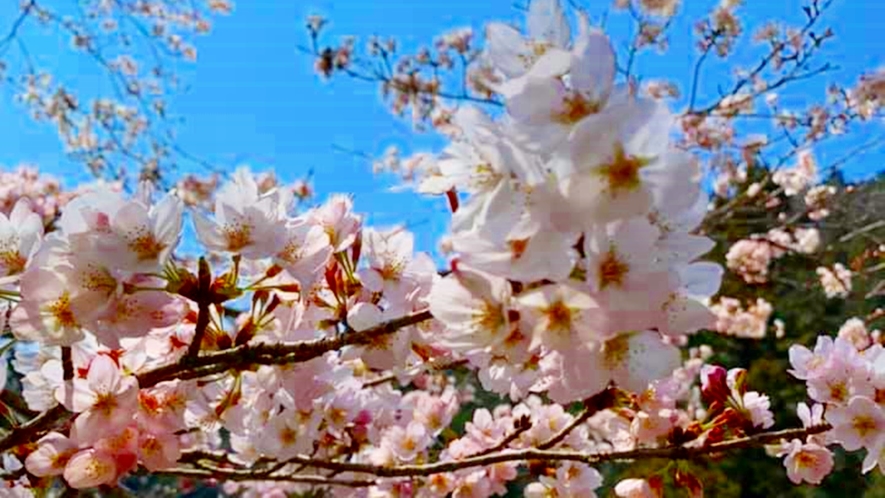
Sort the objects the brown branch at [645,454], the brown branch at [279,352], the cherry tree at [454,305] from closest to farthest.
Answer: the cherry tree at [454,305] → the brown branch at [279,352] → the brown branch at [645,454]

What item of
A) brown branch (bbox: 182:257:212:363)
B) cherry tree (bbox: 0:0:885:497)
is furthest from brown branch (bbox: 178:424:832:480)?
brown branch (bbox: 182:257:212:363)

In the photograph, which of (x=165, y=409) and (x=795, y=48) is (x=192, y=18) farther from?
(x=165, y=409)

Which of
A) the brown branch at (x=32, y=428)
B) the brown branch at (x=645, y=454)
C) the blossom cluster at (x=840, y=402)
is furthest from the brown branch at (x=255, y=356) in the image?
the blossom cluster at (x=840, y=402)

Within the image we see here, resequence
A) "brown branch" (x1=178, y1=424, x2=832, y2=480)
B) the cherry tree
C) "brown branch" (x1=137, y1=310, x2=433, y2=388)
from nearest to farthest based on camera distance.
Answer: the cherry tree < "brown branch" (x1=137, y1=310, x2=433, y2=388) < "brown branch" (x1=178, y1=424, x2=832, y2=480)

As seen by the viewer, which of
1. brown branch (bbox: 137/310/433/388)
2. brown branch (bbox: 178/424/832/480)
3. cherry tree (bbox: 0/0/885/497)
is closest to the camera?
cherry tree (bbox: 0/0/885/497)

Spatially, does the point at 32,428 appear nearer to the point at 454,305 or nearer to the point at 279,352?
the point at 279,352

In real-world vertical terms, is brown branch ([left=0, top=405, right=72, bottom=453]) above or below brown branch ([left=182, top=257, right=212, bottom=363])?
below

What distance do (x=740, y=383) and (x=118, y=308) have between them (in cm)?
91

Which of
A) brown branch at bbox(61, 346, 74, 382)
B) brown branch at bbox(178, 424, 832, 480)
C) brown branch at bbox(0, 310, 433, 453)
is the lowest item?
brown branch at bbox(178, 424, 832, 480)

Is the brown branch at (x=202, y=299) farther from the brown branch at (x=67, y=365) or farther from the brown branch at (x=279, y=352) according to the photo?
the brown branch at (x=67, y=365)

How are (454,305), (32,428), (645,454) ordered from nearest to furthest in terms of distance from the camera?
(454,305) → (32,428) → (645,454)

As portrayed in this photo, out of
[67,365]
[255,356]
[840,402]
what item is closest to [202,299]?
[255,356]

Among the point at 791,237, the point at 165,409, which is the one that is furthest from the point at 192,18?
the point at 791,237

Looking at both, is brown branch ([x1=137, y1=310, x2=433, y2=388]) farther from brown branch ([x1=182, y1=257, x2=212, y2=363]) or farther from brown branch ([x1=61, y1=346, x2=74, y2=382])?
brown branch ([x1=61, y1=346, x2=74, y2=382])
